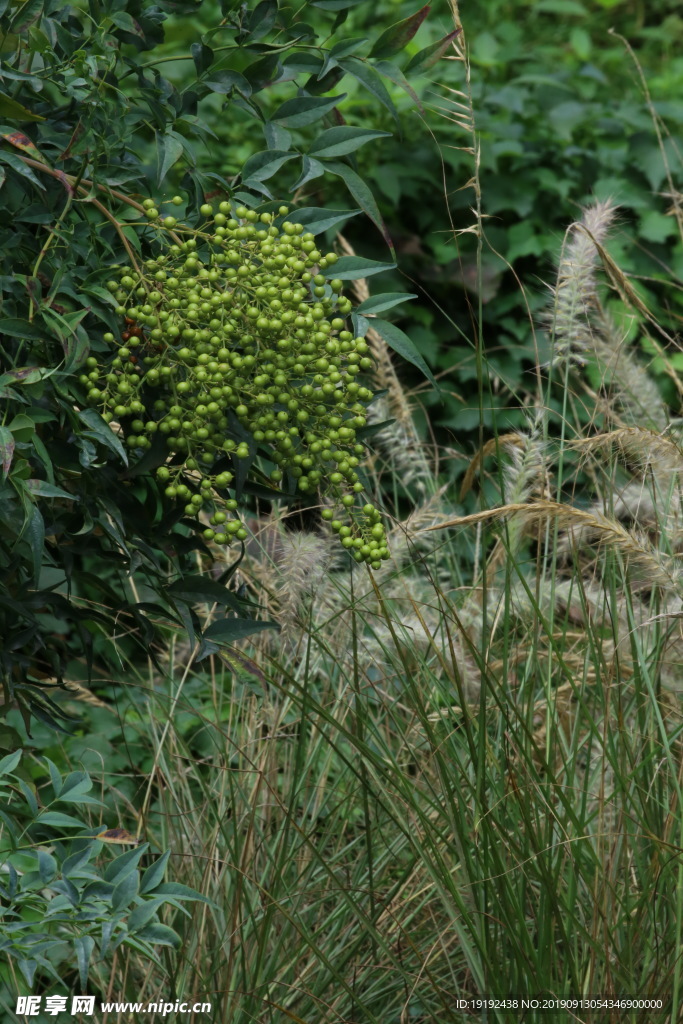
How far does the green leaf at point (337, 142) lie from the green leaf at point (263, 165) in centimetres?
3

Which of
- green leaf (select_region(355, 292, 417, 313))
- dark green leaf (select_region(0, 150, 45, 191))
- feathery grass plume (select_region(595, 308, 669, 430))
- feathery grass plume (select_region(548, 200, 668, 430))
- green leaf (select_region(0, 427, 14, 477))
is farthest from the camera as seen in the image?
feathery grass plume (select_region(595, 308, 669, 430))

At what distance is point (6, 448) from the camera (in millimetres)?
999

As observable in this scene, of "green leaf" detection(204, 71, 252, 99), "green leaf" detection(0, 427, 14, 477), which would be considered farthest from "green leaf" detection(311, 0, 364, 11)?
"green leaf" detection(0, 427, 14, 477)

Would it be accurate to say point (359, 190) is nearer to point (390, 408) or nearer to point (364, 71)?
point (364, 71)

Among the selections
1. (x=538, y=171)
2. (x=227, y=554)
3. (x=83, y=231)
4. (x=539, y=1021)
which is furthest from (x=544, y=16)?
(x=539, y=1021)

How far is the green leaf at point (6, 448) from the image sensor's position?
0.99 meters

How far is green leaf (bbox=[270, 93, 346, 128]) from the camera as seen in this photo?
4.01 feet

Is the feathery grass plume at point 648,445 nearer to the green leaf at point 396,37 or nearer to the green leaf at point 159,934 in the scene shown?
the green leaf at point 396,37

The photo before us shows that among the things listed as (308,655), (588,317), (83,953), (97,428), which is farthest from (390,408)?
(83,953)

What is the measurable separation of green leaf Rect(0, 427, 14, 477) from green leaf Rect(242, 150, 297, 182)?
415 mm

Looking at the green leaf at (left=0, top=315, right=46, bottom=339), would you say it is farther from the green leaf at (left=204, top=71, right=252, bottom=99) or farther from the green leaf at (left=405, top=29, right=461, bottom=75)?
the green leaf at (left=405, top=29, right=461, bottom=75)

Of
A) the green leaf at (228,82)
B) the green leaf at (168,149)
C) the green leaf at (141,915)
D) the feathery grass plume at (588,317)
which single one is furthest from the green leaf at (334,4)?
the green leaf at (141,915)

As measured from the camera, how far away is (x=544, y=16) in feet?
18.1

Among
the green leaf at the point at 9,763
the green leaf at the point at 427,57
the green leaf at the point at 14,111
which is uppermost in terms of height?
the green leaf at the point at 427,57
